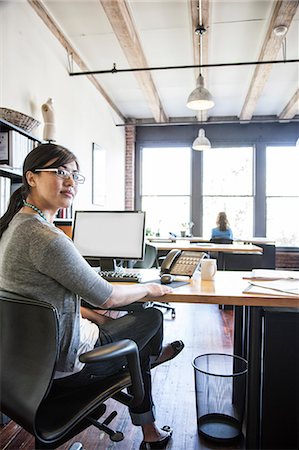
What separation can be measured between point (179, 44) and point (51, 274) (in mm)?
4161

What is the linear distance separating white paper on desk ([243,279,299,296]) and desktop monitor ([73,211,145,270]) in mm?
642

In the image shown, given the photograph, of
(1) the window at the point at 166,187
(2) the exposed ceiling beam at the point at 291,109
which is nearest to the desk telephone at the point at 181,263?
(2) the exposed ceiling beam at the point at 291,109

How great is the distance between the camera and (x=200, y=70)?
5117 millimetres

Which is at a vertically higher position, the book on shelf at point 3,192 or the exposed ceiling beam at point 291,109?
the exposed ceiling beam at point 291,109

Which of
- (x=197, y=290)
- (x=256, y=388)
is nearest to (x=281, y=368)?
(x=256, y=388)

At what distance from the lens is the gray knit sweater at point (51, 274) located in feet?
3.67

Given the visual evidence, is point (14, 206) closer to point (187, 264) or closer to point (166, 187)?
point (187, 264)

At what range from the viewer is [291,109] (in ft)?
21.8

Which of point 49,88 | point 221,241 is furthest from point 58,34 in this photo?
point 221,241

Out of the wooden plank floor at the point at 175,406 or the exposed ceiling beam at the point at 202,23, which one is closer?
the wooden plank floor at the point at 175,406

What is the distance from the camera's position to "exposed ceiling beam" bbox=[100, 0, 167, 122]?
11.3 ft

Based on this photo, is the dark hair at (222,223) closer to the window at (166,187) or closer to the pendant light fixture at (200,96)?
the window at (166,187)

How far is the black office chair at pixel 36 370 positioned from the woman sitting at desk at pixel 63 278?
0.35 ft

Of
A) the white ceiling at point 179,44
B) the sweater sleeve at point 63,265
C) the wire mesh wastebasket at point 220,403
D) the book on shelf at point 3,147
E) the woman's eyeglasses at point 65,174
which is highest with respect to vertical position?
the white ceiling at point 179,44
